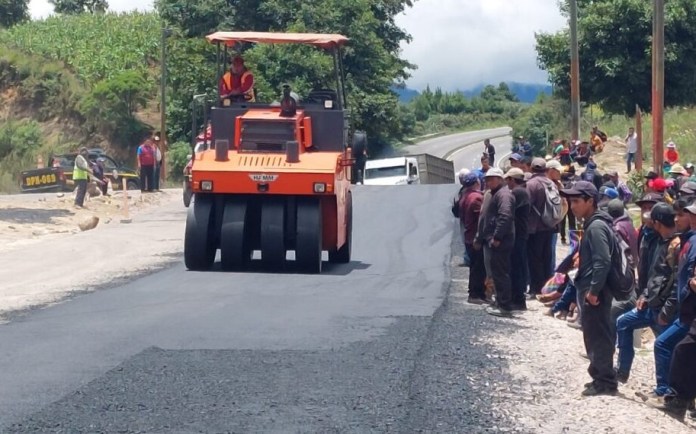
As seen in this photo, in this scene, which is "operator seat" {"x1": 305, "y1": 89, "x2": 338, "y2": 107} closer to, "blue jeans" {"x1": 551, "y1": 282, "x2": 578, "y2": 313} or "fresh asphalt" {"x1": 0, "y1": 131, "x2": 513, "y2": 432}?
"fresh asphalt" {"x1": 0, "y1": 131, "x2": 513, "y2": 432}

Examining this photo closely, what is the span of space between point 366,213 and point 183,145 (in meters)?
26.0

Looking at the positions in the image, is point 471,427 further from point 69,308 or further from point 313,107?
point 313,107

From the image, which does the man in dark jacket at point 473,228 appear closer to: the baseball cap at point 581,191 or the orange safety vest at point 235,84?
the orange safety vest at point 235,84

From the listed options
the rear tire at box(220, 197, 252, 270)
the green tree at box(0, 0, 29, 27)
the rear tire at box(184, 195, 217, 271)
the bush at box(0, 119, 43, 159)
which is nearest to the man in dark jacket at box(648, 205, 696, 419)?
the rear tire at box(220, 197, 252, 270)

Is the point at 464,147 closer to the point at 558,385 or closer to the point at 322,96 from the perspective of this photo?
the point at 322,96

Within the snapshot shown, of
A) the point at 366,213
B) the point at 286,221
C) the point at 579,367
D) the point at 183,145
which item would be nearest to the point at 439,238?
the point at 366,213

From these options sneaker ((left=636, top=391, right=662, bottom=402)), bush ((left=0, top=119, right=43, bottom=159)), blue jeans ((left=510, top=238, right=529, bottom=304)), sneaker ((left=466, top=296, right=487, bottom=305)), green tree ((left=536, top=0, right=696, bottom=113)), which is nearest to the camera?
sneaker ((left=636, top=391, right=662, bottom=402))

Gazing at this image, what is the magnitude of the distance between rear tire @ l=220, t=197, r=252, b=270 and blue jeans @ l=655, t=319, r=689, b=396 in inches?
334

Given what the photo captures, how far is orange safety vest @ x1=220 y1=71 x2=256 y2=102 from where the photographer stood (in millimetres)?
18672

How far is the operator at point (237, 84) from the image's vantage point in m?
18.6

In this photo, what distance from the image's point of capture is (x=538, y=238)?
15438 millimetres

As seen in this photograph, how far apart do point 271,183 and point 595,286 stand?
26.3ft

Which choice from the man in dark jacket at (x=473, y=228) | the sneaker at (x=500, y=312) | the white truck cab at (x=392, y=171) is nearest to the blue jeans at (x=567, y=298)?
the sneaker at (x=500, y=312)

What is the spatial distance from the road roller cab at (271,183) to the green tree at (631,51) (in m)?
27.0
